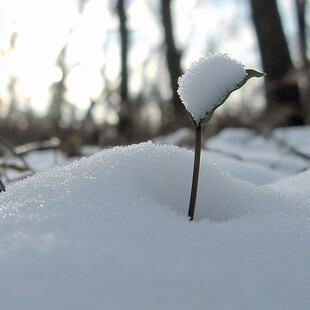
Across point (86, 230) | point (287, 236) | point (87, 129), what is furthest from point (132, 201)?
point (87, 129)

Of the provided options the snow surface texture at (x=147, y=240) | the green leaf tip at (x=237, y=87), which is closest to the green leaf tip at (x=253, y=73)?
the green leaf tip at (x=237, y=87)

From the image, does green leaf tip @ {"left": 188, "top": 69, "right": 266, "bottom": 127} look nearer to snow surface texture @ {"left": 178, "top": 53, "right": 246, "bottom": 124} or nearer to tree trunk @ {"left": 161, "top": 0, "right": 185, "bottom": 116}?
snow surface texture @ {"left": 178, "top": 53, "right": 246, "bottom": 124}

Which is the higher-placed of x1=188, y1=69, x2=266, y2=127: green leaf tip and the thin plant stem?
x1=188, y1=69, x2=266, y2=127: green leaf tip

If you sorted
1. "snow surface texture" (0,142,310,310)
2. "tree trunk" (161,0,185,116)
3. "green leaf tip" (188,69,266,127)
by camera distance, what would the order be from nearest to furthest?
"snow surface texture" (0,142,310,310) → "green leaf tip" (188,69,266,127) → "tree trunk" (161,0,185,116)

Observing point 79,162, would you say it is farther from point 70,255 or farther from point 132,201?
point 70,255

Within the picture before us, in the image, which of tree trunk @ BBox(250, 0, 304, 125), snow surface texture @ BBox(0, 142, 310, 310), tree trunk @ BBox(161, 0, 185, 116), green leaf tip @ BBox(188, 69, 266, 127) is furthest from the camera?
tree trunk @ BBox(161, 0, 185, 116)

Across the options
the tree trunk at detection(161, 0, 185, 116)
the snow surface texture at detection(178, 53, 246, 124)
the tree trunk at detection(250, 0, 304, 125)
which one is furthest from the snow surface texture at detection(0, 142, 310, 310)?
the tree trunk at detection(161, 0, 185, 116)

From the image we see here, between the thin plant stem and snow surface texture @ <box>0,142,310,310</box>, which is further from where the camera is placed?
the thin plant stem

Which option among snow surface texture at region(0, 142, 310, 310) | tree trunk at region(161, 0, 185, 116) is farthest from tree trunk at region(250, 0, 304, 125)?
snow surface texture at region(0, 142, 310, 310)

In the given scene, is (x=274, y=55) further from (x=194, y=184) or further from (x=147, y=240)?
(x=147, y=240)
